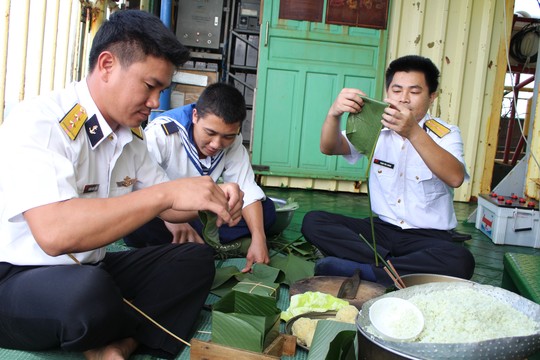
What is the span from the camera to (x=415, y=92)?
266 cm

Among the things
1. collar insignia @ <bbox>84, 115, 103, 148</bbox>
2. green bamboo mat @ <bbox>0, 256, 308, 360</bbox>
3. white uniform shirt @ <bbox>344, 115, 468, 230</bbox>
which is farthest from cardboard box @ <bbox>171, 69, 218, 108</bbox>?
collar insignia @ <bbox>84, 115, 103, 148</bbox>

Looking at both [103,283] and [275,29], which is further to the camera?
[275,29]

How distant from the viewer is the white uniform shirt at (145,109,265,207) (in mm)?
2826

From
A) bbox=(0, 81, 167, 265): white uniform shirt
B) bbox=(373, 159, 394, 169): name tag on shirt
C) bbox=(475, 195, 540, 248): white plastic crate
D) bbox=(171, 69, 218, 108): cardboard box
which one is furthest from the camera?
bbox=(171, 69, 218, 108): cardboard box

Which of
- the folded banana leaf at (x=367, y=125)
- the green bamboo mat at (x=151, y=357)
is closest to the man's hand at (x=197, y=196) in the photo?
the green bamboo mat at (x=151, y=357)

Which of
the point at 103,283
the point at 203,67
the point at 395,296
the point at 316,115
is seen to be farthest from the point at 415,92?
the point at 203,67

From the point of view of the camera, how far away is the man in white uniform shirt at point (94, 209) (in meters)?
1.37

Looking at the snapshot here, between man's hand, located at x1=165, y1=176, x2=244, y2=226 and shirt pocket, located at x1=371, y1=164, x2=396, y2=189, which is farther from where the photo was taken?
shirt pocket, located at x1=371, y1=164, x2=396, y2=189

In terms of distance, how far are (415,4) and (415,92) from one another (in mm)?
3816

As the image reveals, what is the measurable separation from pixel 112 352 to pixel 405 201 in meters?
1.84

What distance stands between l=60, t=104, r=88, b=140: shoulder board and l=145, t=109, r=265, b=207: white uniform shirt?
3.82 feet

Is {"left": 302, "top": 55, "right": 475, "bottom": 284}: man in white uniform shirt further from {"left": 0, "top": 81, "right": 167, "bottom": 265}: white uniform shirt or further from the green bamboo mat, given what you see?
{"left": 0, "top": 81, "right": 167, "bottom": 265}: white uniform shirt

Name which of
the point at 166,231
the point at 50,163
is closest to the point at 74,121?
the point at 50,163

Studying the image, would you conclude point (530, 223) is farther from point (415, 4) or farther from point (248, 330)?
point (248, 330)
